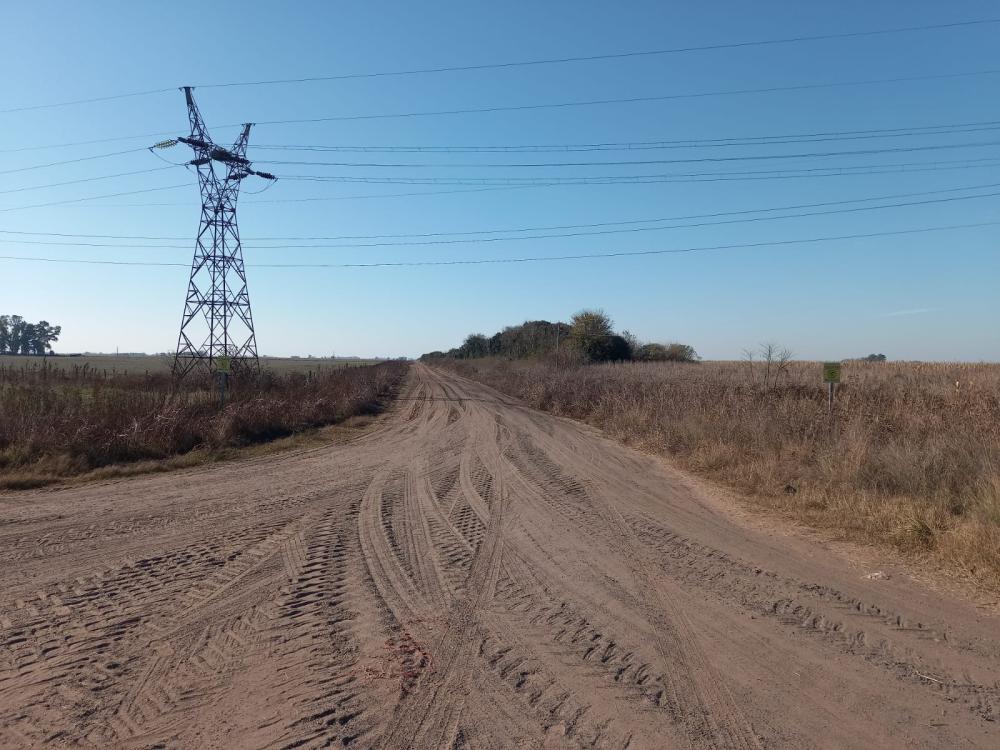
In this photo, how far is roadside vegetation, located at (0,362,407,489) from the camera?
508 inches

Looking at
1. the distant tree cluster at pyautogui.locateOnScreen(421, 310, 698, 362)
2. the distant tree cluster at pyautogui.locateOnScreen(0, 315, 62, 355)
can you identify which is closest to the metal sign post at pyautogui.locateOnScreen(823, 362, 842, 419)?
the distant tree cluster at pyautogui.locateOnScreen(421, 310, 698, 362)

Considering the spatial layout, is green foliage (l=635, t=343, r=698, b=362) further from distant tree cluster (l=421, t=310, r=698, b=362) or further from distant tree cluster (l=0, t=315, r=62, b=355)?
distant tree cluster (l=0, t=315, r=62, b=355)

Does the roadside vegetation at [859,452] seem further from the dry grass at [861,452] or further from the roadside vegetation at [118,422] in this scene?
the roadside vegetation at [118,422]

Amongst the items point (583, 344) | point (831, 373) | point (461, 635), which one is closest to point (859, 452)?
point (831, 373)

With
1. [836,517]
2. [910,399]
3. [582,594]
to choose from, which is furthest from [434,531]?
[910,399]

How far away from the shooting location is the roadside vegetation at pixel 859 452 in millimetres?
8008

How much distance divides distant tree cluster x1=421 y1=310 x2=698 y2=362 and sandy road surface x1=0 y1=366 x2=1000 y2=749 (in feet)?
159

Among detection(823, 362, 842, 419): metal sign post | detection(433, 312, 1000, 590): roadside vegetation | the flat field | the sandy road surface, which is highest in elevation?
the flat field

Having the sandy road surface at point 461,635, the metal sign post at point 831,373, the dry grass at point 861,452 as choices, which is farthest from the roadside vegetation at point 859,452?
the sandy road surface at point 461,635

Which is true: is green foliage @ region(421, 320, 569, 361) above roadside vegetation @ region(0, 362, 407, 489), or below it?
above

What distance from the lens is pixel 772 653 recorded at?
5020 mm

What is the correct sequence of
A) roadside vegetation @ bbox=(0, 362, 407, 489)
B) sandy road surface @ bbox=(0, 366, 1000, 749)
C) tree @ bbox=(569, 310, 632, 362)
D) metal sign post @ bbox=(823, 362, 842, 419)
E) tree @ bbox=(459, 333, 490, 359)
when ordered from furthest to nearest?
tree @ bbox=(459, 333, 490, 359) → tree @ bbox=(569, 310, 632, 362) → metal sign post @ bbox=(823, 362, 842, 419) → roadside vegetation @ bbox=(0, 362, 407, 489) → sandy road surface @ bbox=(0, 366, 1000, 749)

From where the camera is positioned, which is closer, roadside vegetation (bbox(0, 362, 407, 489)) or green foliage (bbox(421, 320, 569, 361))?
roadside vegetation (bbox(0, 362, 407, 489))

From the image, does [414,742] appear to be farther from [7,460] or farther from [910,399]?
[910,399]
